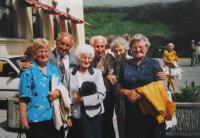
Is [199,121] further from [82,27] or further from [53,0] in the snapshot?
[82,27]

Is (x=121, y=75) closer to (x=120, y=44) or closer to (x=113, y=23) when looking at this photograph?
(x=120, y=44)

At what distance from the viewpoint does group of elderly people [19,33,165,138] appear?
4672 mm

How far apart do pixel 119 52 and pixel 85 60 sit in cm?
58

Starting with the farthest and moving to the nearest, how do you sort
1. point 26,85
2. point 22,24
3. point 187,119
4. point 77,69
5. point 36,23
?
1. point 36,23
2. point 22,24
3. point 187,119
4. point 77,69
5. point 26,85

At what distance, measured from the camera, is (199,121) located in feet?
23.9

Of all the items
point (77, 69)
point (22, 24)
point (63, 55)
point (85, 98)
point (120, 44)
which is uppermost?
point (22, 24)

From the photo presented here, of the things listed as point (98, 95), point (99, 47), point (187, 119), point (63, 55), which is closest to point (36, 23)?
point (187, 119)

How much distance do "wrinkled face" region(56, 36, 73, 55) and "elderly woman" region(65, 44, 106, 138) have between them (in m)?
0.25

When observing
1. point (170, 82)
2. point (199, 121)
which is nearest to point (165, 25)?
point (170, 82)

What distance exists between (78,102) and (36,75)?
52 centimetres

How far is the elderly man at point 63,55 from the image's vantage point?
515 centimetres

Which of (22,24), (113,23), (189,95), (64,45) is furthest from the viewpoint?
(113,23)

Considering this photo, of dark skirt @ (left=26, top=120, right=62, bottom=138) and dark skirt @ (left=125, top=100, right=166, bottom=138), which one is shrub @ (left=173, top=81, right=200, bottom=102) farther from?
dark skirt @ (left=26, top=120, right=62, bottom=138)

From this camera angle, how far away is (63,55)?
17.3 feet
